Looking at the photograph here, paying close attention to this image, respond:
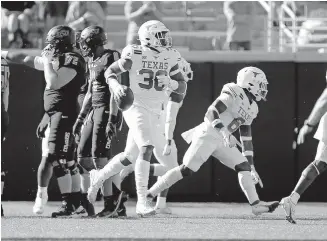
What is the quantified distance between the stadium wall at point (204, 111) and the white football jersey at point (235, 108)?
2887 millimetres

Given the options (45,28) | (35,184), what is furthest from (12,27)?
(35,184)

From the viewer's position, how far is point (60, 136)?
10281mm

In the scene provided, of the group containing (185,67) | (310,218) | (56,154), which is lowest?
(310,218)

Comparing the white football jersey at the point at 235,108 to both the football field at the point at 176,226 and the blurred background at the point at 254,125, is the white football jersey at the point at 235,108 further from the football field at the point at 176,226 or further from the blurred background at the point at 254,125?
the blurred background at the point at 254,125

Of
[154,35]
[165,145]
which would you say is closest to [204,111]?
[165,145]

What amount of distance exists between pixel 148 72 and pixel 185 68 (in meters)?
1.52

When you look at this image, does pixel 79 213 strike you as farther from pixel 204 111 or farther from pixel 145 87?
pixel 204 111

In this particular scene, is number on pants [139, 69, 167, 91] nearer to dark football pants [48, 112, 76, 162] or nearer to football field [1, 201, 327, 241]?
dark football pants [48, 112, 76, 162]

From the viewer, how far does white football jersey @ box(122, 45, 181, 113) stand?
1029 centimetres

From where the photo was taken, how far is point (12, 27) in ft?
46.8

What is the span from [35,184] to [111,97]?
3366mm

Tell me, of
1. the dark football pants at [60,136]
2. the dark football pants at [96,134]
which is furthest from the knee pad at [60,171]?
the dark football pants at [96,134]

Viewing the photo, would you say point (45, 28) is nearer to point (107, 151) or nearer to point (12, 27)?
point (12, 27)

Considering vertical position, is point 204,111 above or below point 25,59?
below
